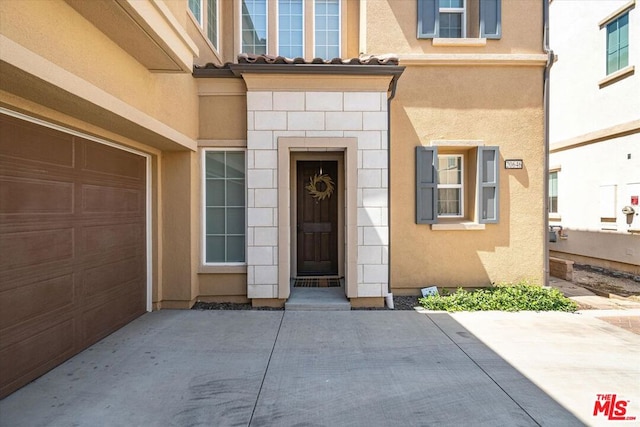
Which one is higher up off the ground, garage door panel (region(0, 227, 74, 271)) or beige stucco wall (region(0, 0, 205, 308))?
beige stucco wall (region(0, 0, 205, 308))

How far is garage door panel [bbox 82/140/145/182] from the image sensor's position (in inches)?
152

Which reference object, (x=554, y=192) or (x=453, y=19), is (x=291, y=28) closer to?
(x=453, y=19)

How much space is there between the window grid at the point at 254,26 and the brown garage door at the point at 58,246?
395cm

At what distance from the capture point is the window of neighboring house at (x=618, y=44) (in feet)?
26.3

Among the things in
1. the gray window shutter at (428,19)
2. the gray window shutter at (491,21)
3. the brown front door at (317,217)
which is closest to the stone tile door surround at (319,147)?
the brown front door at (317,217)

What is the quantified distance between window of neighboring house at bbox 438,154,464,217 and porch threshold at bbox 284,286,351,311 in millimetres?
2541

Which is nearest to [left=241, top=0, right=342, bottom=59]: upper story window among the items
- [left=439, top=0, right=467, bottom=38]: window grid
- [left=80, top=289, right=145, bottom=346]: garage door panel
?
[left=439, top=0, right=467, bottom=38]: window grid

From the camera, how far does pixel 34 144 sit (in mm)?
3145

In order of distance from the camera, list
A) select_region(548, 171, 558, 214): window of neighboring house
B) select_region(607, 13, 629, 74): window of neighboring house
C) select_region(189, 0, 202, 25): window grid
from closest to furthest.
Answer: select_region(189, 0, 202, 25): window grid < select_region(607, 13, 629, 74): window of neighboring house < select_region(548, 171, 558, 214): window of neighboring house

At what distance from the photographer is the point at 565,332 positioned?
423 cm

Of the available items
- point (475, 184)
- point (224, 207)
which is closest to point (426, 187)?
point (475, 184)

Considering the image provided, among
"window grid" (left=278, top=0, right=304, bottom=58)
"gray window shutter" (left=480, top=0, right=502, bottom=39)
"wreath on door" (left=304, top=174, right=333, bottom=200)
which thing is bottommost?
"wreath on door" (left=304, top=174, right=333, bottom=200)

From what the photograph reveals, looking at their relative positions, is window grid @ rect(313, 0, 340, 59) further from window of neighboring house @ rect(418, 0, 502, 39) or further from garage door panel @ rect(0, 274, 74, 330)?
garage door panel @ rect(0, 274, 74, 330)

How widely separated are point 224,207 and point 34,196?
8.67 feet
